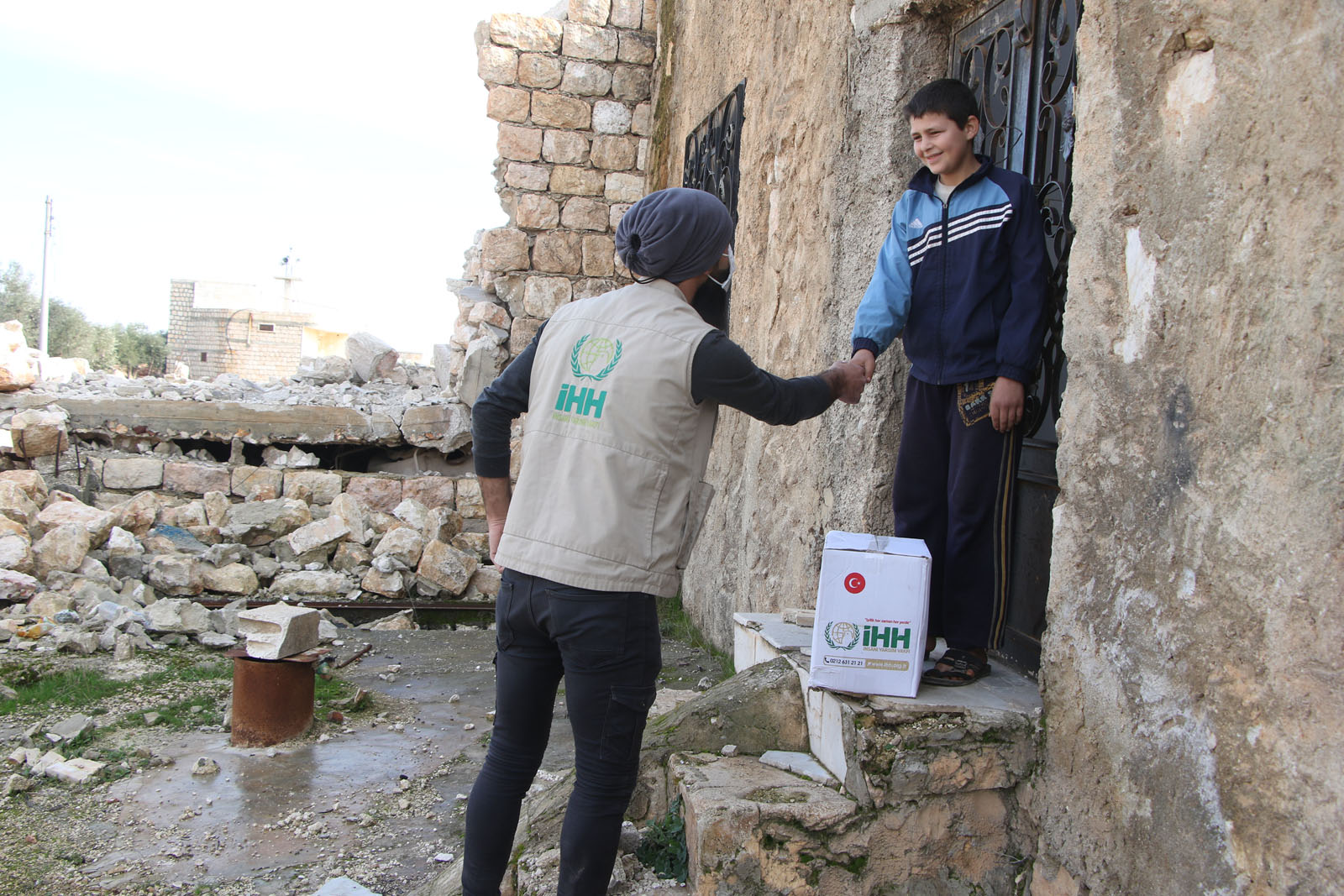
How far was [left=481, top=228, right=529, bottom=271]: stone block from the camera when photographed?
303 inches

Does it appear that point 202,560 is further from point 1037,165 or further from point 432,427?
point 1037,165

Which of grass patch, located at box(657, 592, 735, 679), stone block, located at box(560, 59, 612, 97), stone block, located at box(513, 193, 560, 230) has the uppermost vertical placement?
stone block, located at box(560, 59, 612, 97)

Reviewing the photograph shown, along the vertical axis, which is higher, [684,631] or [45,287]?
[45,287]

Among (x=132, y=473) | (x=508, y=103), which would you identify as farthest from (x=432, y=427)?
(x=508, y=103)

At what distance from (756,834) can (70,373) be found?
363 inches

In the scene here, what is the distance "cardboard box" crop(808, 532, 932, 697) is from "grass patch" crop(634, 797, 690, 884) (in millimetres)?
501

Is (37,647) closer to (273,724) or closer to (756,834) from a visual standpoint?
(273,724)

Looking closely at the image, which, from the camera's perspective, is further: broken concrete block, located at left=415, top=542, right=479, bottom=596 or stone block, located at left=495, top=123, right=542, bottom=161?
stone block, located at left=495, top=123, right=542, bottom=161

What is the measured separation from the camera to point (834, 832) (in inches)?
85.4

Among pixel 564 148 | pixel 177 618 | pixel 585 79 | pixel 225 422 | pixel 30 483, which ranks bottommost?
pixel 177 618

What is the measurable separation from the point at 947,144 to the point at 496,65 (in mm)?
6066

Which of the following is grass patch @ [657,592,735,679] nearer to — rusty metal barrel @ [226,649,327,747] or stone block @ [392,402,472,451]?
rusty metal barrel @ [226,649,327,747]

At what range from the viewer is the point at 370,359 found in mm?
9633

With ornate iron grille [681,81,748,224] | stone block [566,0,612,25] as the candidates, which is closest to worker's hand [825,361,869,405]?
ornate iron grille [681,81,748,224]
